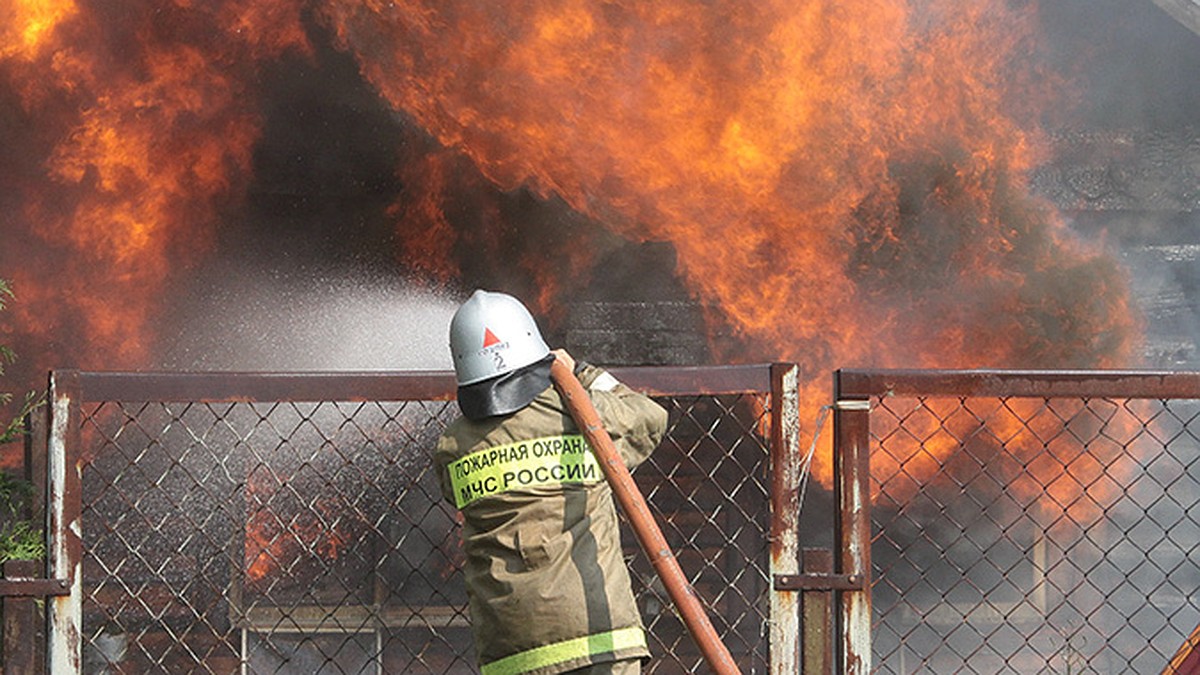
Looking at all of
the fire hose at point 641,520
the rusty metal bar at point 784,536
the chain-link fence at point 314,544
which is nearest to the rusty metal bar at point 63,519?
the fire hose at point 641,520

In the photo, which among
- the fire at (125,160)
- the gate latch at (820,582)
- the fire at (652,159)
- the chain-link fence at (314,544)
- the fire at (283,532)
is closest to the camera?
the gate latch at (820,582)

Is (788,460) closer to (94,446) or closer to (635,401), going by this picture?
(635,401)

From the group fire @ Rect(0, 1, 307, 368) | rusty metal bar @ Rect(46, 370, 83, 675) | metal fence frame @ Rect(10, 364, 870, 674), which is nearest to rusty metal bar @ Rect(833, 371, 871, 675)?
metal fence frame @ Rect(10, 364, 870, 674)

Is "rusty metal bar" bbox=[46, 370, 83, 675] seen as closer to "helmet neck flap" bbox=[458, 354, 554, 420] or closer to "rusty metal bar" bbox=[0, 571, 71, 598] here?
"rusty metal bar" bbox=[0, 571, 71, 598]

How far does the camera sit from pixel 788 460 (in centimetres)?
366

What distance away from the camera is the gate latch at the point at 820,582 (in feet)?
11.9

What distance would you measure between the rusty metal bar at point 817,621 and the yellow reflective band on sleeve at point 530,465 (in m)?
0.63

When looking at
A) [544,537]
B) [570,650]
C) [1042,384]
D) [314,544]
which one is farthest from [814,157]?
[570,650]

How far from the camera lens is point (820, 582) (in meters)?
3.65

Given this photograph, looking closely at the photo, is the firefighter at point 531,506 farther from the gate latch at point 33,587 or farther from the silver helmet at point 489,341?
the gate latch at point 33,587

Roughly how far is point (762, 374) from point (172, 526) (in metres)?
5.39

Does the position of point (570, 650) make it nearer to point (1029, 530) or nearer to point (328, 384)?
point (328, 384)

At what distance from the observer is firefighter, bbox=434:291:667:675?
357 cm

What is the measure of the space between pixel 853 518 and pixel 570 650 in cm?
84
